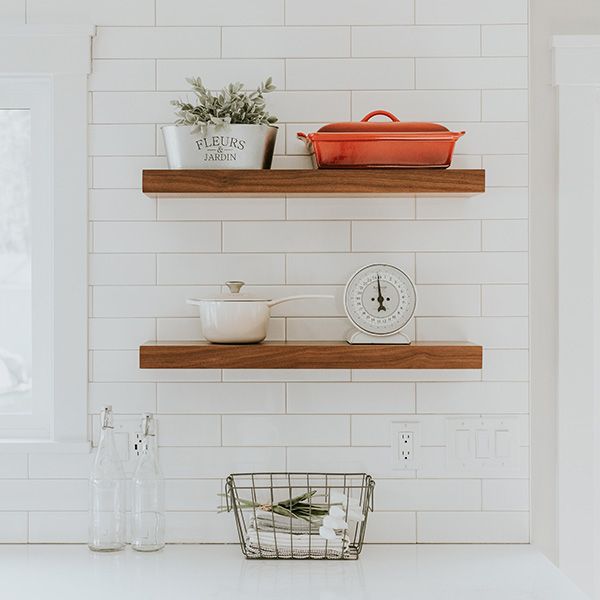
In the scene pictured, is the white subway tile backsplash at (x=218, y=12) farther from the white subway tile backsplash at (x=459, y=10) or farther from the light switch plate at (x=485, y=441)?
the light switch plate at (x=485, y=441)

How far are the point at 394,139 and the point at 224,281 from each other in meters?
0.53

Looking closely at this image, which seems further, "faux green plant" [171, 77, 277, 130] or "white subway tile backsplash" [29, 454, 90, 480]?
"white subway tile backsplash" [29, 454, 90, 480]

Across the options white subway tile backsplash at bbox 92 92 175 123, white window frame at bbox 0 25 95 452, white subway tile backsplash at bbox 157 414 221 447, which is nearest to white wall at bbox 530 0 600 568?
white subway tile backsplash at bbox 157 414 221 447

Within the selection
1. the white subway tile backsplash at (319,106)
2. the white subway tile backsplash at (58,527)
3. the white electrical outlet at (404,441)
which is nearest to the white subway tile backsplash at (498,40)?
the white subway tile backsplash at (319,106)

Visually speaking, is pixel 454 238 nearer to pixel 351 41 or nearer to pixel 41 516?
pixel 351 41

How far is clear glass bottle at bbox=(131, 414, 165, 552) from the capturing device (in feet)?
6.68

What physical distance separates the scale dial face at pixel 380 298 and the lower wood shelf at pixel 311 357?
0.07m

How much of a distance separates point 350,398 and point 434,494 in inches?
12.0

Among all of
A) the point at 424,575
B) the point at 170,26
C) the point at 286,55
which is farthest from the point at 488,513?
the point at 170,26

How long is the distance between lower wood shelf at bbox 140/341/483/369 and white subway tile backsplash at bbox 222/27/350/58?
0.71m

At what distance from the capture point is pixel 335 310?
2123 mm

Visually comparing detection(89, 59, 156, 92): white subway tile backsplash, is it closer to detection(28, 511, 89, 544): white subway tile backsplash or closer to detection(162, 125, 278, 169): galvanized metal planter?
detection(162, 125, 278, 169): galvanized metal planter

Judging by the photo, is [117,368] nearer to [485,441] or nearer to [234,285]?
[234,285]

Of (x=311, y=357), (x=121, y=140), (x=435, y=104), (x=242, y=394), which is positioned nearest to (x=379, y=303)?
(x=311, y=357)
